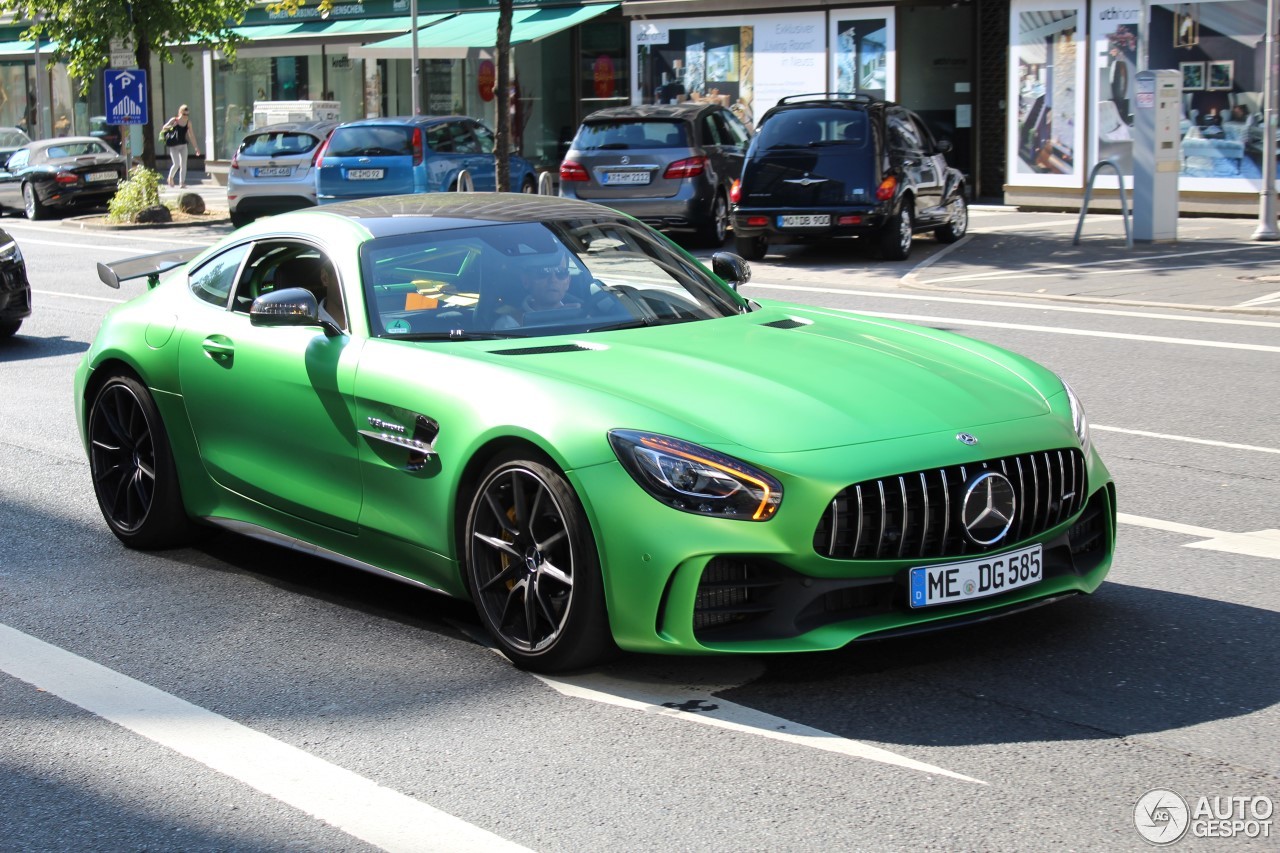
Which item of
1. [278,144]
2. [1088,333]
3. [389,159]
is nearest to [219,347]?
[1088,333]

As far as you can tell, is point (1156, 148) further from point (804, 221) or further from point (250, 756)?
point (250, 756)

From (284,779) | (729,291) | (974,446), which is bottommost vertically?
(284,779)

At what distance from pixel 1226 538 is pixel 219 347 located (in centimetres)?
395

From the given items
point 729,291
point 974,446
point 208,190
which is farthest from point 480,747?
point 208,190

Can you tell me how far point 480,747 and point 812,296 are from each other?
1192cm

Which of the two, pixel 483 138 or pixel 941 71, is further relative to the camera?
pixel 941 71

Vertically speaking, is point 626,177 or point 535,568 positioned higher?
point 626,177

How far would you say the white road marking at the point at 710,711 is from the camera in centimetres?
434

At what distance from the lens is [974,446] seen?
4887 mm

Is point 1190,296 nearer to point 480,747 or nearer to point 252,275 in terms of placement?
A: point 252,275

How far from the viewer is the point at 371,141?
23.1m

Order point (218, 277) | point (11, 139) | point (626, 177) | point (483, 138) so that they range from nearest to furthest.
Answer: point (218, 277) < point (626, 177) < point (483, 138) < point (11, 139)

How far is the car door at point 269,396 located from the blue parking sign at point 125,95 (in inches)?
940

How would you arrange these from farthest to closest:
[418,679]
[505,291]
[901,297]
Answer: [901,297] < [505,291] < [418,679]
